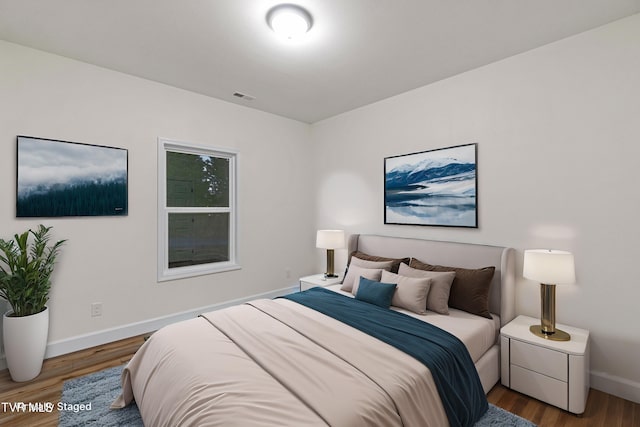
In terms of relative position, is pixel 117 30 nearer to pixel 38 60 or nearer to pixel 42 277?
pixel 38 60

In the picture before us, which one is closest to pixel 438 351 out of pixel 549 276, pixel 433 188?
pixel 549 276

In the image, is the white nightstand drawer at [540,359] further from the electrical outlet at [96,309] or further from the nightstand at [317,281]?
the electrical outlet at [96,309]

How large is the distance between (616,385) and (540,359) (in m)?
0.65

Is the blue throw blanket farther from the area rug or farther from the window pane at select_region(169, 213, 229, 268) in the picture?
the window pane at select_region(169, 213, 229, 268)

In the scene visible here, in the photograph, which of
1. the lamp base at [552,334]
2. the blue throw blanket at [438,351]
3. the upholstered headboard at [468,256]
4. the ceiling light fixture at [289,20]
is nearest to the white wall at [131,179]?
the upholstered headboard at [468,256]

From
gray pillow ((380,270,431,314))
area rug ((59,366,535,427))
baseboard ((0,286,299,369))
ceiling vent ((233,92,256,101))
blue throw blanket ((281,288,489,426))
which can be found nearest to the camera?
blue throw blanket ((281,288,489,426))

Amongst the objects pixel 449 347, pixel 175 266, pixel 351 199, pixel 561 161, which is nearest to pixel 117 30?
pixel 175 266

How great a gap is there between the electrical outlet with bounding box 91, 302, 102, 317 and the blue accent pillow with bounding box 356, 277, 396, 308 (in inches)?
96.9

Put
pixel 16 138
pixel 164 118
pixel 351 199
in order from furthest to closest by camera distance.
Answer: pixel 351 199 < pixel 164 118 < pixel 16 138

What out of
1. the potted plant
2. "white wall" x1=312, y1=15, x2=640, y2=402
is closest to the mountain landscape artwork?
"white wall" x1=312, y1=15, x2=640, y2=402

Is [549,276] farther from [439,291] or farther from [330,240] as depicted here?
[330,240]

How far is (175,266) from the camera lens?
3559mm

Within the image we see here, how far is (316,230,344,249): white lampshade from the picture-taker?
3.85 meters

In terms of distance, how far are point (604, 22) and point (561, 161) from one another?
995 millimetres
